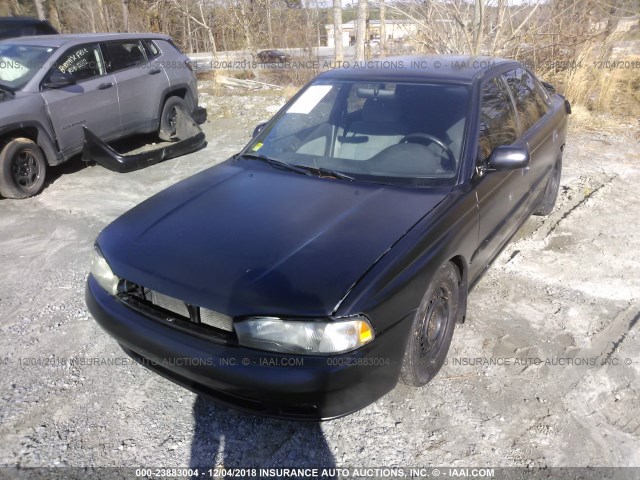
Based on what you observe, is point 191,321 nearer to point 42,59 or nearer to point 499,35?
point 42,59

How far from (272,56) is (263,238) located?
17867 mm

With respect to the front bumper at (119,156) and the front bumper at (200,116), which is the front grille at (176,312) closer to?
the front bumper at (119,156)

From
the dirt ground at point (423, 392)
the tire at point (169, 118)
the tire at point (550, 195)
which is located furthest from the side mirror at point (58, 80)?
the tire at point (550, 195)

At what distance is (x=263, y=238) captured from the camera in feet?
8.14

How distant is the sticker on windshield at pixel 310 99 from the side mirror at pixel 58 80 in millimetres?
3747

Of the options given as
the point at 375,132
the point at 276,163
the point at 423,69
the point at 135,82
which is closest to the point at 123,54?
the point at 135,82

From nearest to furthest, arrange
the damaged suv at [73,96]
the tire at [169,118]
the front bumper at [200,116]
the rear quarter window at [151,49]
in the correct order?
the damaged suv at [73,96] < the rear quarter window at [151,49] < the tire at [169,118] < the front bumper at [200,116]

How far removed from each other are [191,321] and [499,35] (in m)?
9.57

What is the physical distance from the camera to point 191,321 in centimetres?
229

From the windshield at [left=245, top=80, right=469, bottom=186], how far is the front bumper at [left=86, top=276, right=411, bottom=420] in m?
1.15

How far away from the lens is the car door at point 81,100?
19.9 feet

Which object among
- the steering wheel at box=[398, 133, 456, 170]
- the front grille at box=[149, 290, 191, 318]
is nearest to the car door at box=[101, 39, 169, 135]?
the steering wheel at box=[398, 133, 456, 170]

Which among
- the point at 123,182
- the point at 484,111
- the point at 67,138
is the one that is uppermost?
the point at 484,111

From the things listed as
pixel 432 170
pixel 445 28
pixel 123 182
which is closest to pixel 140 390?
pixel 432 170
